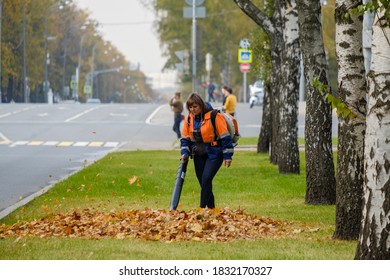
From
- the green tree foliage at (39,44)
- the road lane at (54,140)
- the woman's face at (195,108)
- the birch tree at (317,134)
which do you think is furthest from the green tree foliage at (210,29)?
the woman's face at (195,108)

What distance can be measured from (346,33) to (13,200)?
9.63m

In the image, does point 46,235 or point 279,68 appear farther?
point 279,68

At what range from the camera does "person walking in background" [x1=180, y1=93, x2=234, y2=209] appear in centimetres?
1611

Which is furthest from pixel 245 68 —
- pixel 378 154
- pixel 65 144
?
pixel 378 154

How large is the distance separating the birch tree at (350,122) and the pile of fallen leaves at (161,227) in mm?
904

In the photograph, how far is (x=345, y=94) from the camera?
532 inches

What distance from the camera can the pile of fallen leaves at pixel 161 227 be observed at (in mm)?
14211

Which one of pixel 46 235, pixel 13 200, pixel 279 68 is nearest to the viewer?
pixel 46 235

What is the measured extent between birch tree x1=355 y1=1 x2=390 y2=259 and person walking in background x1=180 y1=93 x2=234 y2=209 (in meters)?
5.02

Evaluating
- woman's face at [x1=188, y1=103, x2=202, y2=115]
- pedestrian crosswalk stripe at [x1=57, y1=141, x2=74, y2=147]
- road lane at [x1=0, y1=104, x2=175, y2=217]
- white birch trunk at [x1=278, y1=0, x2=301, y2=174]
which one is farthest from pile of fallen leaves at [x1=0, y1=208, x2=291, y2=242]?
pedestrian crosswalk stripe at [x1=57, y1=141, x2=74, y2=147]

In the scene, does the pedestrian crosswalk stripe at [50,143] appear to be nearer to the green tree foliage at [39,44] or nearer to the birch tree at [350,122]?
the birch tree at [350,122]

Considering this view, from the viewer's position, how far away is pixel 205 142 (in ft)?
53.7

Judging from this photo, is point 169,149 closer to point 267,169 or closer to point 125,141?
point 125,141
